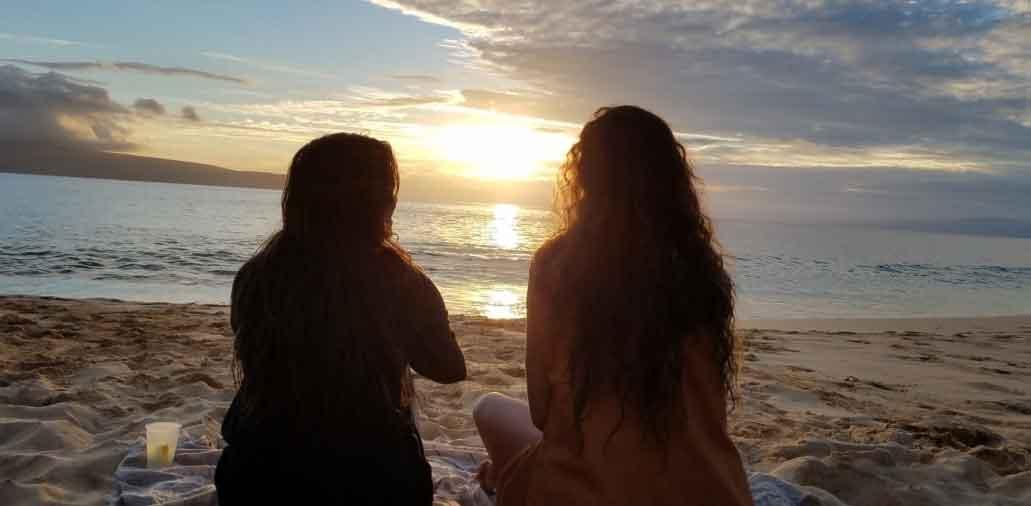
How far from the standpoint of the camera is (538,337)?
2.29 metres

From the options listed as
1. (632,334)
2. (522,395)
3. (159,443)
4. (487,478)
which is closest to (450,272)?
(522,395)

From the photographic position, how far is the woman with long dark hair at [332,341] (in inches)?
89.3

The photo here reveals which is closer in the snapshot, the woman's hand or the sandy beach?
the woman's hand

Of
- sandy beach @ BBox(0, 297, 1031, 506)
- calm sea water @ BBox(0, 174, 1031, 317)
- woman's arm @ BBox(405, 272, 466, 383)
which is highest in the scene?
woman's arm @ BBox(405, 272, 466, 383)

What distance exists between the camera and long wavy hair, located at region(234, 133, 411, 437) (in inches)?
88.9

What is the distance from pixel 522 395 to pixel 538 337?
3476 millimetres

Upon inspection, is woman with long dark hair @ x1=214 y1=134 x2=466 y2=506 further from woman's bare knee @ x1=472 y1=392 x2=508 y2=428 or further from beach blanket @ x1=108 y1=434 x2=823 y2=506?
beach blanket @ x1=108 y1=434 x2=823 y2=506

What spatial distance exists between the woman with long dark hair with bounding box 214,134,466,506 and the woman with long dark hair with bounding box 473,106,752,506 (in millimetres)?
414

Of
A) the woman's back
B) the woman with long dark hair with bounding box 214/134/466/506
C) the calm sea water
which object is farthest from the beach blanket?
the calm sea water

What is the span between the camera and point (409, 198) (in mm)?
102125

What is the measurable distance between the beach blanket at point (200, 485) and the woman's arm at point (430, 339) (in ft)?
3.50

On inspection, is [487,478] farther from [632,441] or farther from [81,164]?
[81,164]

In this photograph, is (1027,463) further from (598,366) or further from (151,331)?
(151,331)

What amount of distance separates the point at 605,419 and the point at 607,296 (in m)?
0.38
